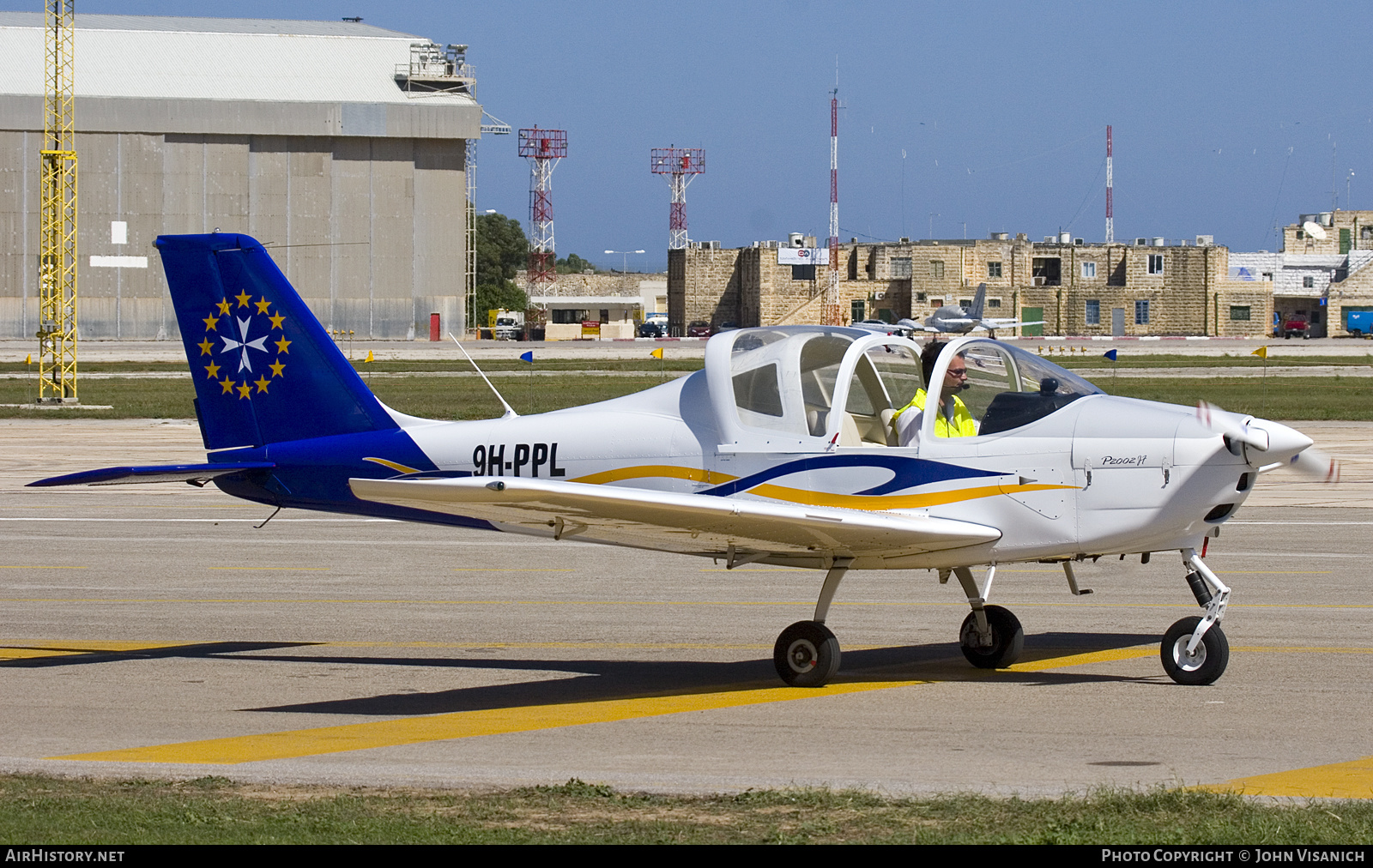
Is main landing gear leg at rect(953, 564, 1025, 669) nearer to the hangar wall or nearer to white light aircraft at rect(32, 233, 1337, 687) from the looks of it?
white light aircraft at rect(32, 233, 1337, 687)

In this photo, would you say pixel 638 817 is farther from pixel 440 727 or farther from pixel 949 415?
pixel 949 415

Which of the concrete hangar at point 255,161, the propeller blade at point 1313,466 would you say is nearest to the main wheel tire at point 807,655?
the propeller blade at point 1313,466

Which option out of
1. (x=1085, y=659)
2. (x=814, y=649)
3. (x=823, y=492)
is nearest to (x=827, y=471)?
(x=823, y=492)

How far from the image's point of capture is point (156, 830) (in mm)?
6059

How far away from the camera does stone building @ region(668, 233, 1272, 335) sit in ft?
324

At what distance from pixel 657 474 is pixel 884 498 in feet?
4.83

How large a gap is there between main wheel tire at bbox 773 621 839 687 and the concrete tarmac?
132 mm

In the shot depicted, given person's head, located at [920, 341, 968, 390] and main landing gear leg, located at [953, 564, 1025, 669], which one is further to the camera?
main landing gear leg, located at [953, 564, 1025, 669]

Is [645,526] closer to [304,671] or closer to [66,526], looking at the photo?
[304,671]

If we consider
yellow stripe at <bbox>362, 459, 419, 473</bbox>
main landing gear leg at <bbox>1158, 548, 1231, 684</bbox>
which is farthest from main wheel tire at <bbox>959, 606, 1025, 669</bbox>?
yellow stripe at <bbox>362, 459, 419, 473</bbox>

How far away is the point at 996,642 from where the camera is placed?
9.70 meters

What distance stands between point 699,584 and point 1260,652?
508 cm

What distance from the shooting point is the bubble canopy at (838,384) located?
9125 millimetres
